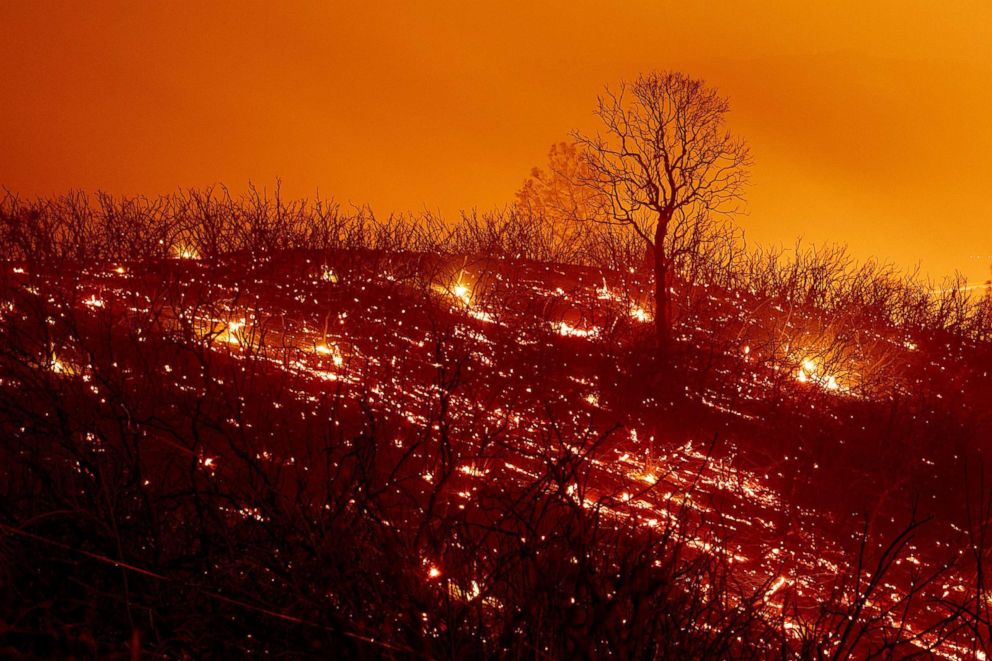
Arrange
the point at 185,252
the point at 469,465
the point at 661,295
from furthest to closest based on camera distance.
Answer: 1. the point at 185,252
2. the point at 661,295
3. the point at 469,465

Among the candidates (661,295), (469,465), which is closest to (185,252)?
(661,295)

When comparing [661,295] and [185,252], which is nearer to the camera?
[661,295]

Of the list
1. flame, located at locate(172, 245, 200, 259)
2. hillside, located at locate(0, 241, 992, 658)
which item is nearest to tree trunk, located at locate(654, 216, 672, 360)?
hillside, located at locate(0, 241, 992, 658)

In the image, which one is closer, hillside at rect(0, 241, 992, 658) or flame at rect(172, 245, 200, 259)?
hillside at rect(0, 241, 992, 658)

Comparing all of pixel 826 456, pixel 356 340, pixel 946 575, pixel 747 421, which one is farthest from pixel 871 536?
pixel 356 340

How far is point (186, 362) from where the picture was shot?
721 cm

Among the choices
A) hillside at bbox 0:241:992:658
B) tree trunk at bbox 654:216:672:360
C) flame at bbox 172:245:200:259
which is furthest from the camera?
flame at bbox 172:245:200:259

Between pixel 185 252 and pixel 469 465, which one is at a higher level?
pixel 185 252

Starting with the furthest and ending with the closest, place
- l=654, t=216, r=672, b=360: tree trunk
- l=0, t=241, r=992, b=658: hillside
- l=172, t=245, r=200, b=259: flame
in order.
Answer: l=172, t=245, r=200, b=259: flame
l=654, t=216, r=672, b=360: tree trunk
l=0, t=241, r=992, b=658: hillside

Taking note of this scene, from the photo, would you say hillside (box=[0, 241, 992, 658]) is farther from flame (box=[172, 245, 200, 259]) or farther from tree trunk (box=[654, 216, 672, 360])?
tree trunk (box=[654, 216, 672, 360])

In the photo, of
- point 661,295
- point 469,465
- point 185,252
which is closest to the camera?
point 469,465

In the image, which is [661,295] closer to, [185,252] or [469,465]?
[469,465]

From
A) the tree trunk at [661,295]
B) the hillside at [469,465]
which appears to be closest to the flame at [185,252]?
the hillside at [469,465]

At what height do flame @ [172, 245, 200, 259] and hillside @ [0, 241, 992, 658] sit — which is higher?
flame @ [172, 245, 200, 259]
